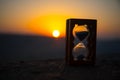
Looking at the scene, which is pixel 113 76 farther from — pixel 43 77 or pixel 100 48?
pixel 100 48

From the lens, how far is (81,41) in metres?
3.34

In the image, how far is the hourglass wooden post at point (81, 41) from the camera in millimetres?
3416

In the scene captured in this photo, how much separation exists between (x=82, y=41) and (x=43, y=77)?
3.95 feet

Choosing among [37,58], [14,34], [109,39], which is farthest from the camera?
[109,39]

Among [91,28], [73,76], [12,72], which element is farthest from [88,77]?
[91,28]

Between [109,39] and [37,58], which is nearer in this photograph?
[37,58]

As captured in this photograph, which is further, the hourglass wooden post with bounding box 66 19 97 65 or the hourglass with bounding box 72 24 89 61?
the hourglass wooden post with bounding box 66 19 97 65

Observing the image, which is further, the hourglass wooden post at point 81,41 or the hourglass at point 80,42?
the hourglass wooden post at point 81,41

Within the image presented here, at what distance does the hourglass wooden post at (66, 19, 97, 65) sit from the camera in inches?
134

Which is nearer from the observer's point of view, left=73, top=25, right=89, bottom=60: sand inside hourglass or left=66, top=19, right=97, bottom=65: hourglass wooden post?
left=73, top=25, right=89, bottom=60: sand inside hourglass

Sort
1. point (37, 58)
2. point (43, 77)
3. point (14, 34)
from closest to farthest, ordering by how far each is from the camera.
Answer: point (43, 77) → point (14, 34) → point (37, 58)

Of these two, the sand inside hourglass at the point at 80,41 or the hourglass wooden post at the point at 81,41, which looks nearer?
the sand inside hourglass at the point at 80,41

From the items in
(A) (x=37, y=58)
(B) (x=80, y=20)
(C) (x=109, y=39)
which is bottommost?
(A) (x=37, y=58)

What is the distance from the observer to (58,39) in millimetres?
4012
